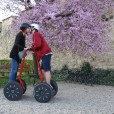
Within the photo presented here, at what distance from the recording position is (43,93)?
788 cm

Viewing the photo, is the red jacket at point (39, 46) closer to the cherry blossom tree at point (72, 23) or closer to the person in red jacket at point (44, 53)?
the person in red jacket at point (44, 53)

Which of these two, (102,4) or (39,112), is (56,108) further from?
(102,4)

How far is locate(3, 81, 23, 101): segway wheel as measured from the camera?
796cm

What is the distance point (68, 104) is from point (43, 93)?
602mm

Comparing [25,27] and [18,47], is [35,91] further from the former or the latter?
[25,27]

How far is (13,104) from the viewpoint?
301 inches

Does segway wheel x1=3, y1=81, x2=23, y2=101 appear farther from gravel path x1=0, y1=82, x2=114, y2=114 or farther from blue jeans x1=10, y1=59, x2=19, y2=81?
blue jeans x1=10, y1=59, x2=19, y2=81

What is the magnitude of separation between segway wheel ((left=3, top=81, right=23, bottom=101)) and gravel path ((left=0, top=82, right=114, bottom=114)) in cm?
13

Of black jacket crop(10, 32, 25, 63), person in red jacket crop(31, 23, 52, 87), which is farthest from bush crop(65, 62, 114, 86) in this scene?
black jacket crop(10, 32, 25, 63)

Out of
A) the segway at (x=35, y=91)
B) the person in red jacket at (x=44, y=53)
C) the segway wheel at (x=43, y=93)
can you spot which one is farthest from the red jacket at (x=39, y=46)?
the segway wheel at (x=43, y=93)

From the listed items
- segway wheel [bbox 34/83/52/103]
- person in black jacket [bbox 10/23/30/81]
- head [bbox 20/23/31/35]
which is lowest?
segway wheel [bbox 34/83/52/103]

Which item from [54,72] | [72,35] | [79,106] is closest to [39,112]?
[79,106]

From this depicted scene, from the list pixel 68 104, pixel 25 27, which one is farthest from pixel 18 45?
pixel 68 104

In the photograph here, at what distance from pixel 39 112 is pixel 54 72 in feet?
22.2
